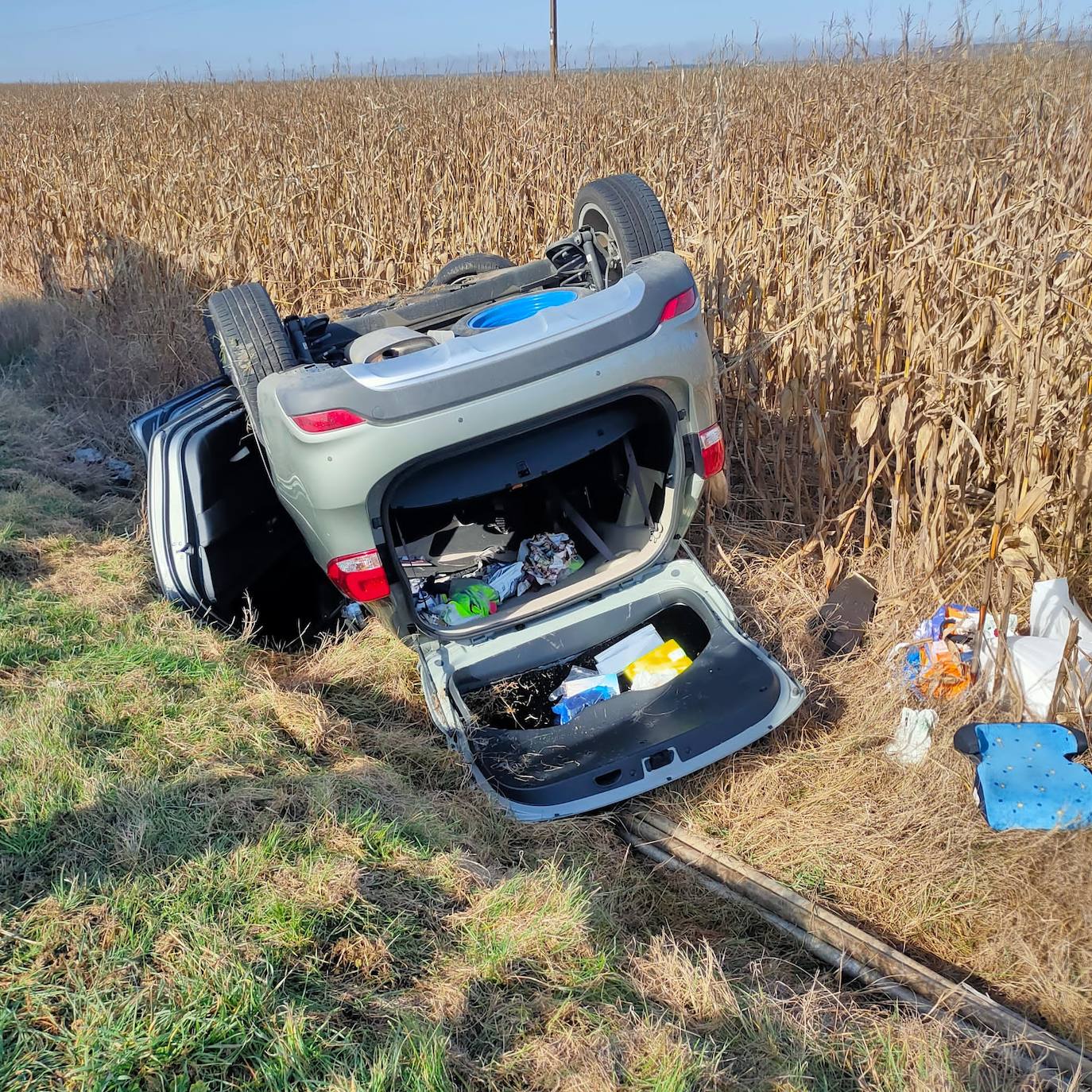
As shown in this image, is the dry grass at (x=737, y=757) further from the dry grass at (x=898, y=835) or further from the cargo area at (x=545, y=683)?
the cargo area at (x=545, y=683)

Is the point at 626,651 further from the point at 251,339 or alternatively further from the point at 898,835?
the point at 251,339

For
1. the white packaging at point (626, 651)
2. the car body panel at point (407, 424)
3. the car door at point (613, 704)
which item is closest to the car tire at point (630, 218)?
the car body panel at point (407, 424)

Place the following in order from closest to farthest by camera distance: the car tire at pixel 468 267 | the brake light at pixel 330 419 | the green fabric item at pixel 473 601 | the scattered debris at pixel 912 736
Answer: the brake light at pixel 330 419 < the scattered debris at pixel 912 736 < the green fabric item at pixel 473 601 < the car tire at pixel 468 267

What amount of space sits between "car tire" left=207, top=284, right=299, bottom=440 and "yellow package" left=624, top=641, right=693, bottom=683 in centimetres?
161

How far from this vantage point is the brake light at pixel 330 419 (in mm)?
2670

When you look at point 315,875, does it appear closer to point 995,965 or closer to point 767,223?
point 995,965

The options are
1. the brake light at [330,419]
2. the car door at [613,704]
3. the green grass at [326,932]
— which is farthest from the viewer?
the car door at [613,704]

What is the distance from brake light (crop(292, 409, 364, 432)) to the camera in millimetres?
2670

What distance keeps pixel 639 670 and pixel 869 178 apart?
3.61 metres

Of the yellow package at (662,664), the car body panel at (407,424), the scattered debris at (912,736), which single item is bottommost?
the scattered debris at (912,736)

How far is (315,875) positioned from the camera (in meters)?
2.24

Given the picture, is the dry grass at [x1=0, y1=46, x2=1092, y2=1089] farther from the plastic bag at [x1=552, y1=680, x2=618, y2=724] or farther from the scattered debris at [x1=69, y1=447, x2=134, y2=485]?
the plastic bag at [x1=552, y1=680, x2=618, y2=724]

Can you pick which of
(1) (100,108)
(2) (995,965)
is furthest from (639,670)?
(1) (100,108)

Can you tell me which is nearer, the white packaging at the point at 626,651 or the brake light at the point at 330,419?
the brake light at the point at 330,419
